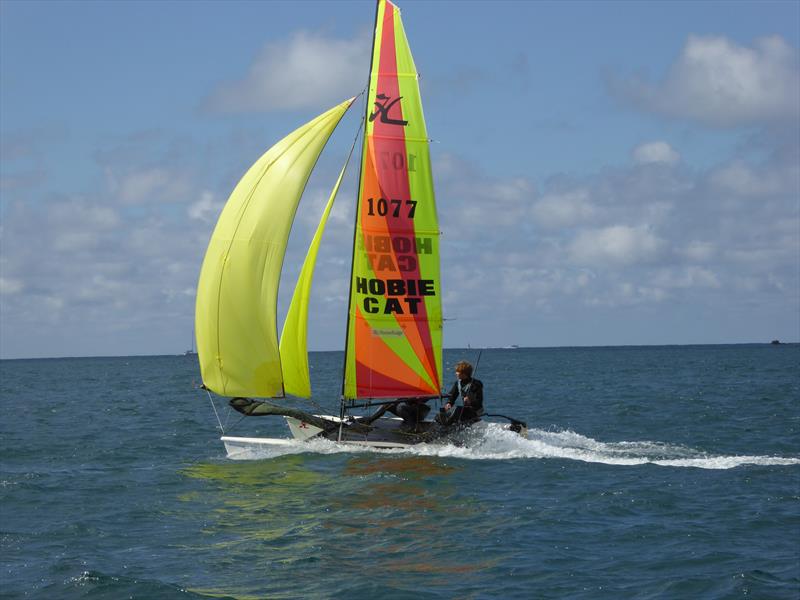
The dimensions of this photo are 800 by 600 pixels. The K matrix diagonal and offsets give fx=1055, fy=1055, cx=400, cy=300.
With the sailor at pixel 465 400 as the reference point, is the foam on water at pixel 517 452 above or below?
below

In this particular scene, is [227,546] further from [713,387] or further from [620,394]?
[713,387]

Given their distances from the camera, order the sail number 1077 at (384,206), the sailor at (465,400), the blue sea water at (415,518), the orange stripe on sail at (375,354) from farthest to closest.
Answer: the orange stripe on sail at (375,354), the sail number 1077 at (384,206), the sailor at (465,400), the blue sea water at (415,518)

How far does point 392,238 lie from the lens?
20844 mm

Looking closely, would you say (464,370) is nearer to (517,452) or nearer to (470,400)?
(470,400)

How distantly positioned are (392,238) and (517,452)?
497 cm

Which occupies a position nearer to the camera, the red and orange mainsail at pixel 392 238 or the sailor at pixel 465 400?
the sailor at pixel 465 400

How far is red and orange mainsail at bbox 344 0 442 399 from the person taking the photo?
20.8m

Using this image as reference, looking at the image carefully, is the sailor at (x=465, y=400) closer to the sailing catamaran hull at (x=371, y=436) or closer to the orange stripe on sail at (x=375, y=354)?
the sailing catamaran hull at (x=371, y=436)

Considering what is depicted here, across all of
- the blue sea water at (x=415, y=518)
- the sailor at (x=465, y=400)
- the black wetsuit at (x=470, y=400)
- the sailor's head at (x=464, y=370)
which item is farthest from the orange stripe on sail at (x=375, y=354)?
the blue sea water at (x=415, y=518)

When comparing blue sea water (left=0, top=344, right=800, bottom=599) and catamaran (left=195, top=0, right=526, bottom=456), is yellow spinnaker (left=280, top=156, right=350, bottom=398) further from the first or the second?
blue sea water (left=0, top=344, right=800, bottom=599)

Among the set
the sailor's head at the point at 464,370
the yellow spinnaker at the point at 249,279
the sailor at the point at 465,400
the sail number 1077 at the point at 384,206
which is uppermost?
the sail number 1077 at the point at 384,206

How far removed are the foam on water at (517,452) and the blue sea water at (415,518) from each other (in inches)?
2.2

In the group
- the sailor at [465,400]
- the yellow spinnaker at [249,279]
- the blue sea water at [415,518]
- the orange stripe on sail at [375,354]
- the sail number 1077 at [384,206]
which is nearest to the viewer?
the blue sea water at [415,518]

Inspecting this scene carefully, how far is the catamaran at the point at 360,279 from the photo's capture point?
20188 millimetres
